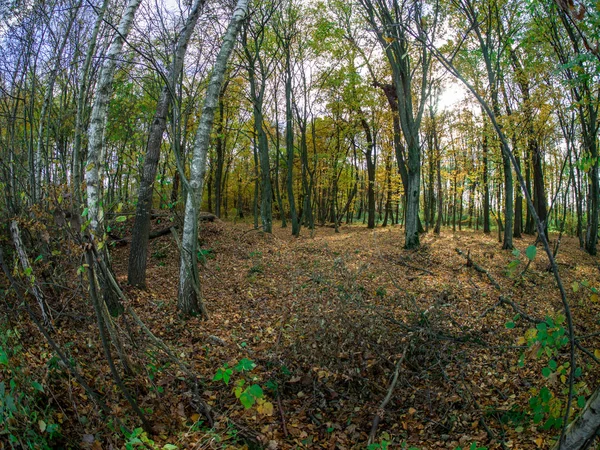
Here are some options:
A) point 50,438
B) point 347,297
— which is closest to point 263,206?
point 347,297

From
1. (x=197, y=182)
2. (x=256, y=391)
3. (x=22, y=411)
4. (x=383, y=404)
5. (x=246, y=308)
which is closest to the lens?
(x=256, y=391)

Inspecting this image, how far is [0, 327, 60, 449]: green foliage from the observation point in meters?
2.29

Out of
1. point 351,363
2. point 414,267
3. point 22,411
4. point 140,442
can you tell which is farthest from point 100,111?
point 414,267

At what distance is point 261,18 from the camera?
14.4m

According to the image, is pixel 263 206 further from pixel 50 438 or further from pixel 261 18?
pixel 50 438

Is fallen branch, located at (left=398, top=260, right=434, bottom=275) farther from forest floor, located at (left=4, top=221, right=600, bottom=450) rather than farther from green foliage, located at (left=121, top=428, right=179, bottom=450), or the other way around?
green foliage, located at (left=121, top=428, right=179, bottom=450)

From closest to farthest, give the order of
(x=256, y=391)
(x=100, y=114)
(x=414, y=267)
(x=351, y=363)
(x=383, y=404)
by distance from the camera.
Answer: (x=256, y=391) < (x=383, y=404) < (x=351, y=363) < (x=100, y=114) < (x=414, y=267)

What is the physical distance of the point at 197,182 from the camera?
5.87 m

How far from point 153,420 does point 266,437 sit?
1118 mm

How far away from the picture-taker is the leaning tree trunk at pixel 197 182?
5.86 meters

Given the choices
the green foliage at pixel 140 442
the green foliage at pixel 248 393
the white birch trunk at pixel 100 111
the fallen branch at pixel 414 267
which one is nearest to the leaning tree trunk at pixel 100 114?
the white birch trunk at pixel 100 111

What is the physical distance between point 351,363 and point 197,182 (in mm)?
3809

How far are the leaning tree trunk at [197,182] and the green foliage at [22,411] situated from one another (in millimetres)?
2911

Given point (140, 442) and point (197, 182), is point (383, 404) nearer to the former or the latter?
point (140, 442)
